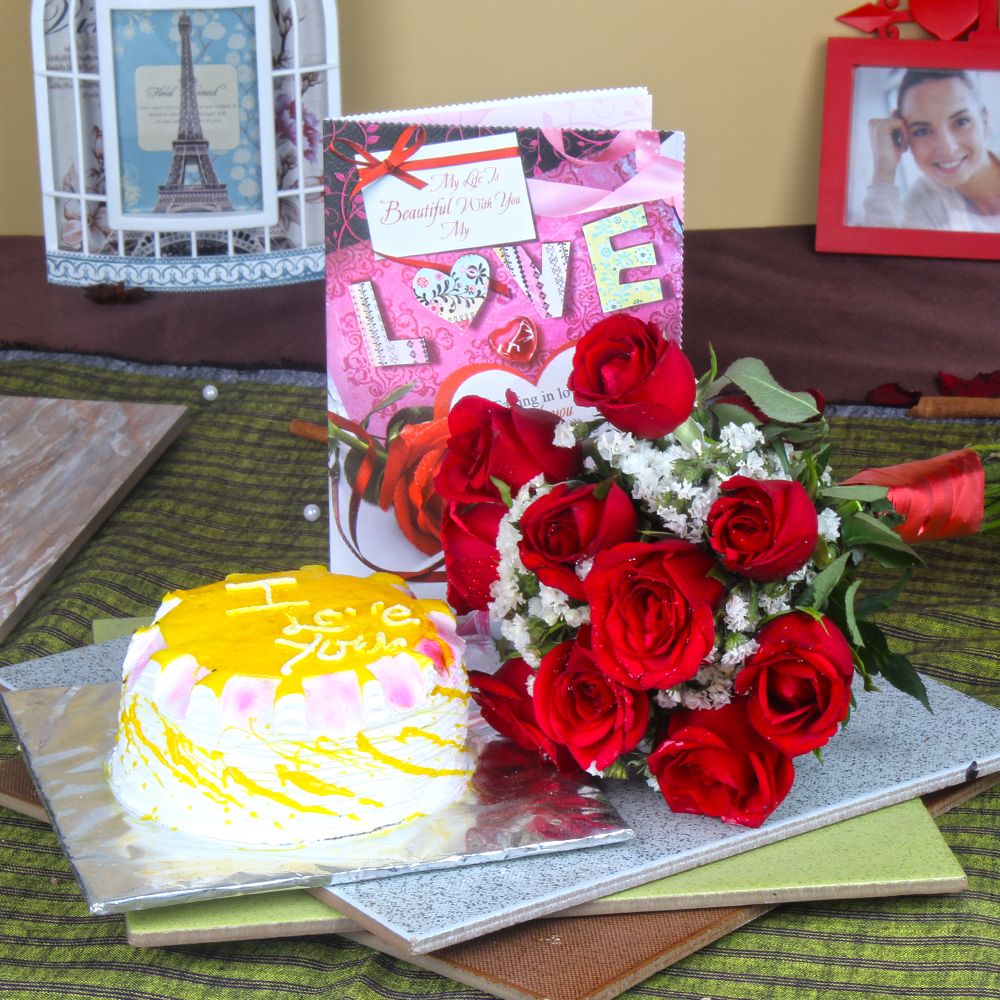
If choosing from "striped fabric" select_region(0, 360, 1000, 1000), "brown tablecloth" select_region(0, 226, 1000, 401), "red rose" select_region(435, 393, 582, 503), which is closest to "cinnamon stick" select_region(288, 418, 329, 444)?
"striped fabric" select_region(0, 360, 1000, 1000)

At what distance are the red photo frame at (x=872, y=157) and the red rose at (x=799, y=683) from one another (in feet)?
3.88

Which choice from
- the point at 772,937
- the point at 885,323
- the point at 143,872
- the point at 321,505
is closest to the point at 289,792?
the point at 143,872

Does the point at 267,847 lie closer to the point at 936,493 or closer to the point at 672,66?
the point at 936,493

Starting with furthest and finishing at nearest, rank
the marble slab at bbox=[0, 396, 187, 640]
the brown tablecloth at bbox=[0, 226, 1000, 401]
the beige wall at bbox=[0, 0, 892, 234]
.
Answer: the beige wall at bbox=[0, 0, 892, 234], the brown tablecloth at bbox=[0, 226, 1000, 401], the marble slab at bbox=[0, 396, 187, 640]

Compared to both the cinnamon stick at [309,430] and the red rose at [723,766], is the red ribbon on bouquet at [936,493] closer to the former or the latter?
the red rose at [723,766]

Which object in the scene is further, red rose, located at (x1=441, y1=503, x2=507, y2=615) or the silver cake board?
red rose, located at (x1=441, y1=503, x2=507, y2=615)

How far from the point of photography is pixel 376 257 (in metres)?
0.98

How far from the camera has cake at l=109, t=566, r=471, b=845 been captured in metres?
0.69

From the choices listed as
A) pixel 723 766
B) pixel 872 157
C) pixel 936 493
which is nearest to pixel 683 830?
pixel 723 766

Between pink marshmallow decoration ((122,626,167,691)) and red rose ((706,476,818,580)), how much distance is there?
0.32 metres

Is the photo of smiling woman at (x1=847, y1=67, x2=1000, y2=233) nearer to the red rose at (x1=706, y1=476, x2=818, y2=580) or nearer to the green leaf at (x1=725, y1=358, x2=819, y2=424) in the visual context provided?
the green leaf at (x1=725, y1=358, x2=819, y2=424)

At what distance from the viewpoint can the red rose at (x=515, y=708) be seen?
0.77m

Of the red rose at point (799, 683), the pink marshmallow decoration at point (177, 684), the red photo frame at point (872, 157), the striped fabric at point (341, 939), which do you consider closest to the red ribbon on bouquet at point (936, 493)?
the striped fabric at point (341, 939)

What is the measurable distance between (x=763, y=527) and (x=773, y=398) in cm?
15
